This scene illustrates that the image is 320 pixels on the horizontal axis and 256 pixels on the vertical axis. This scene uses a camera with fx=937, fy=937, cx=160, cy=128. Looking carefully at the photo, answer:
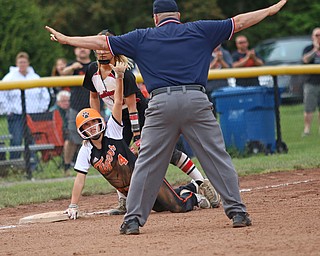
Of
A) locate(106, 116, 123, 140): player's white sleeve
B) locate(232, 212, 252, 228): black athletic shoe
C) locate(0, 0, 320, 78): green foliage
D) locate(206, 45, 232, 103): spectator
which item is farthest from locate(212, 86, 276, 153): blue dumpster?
locate(0, 0, 320, 78): green foliage

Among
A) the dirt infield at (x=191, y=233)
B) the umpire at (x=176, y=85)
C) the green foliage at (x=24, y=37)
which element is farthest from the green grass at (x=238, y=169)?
the green foliage at (x=24, y=37)

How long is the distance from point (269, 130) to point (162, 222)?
7.67m

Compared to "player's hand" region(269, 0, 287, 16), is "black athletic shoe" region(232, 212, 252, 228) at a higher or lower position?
lower

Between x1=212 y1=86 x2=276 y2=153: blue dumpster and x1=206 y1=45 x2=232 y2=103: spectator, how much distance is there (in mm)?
151

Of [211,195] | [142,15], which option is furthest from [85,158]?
[142,15]

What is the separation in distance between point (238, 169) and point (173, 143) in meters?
6.15

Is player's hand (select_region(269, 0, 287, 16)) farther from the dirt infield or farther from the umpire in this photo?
the dirt infield

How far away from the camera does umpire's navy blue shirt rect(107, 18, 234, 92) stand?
8.09 metres

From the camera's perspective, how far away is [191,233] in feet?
26.9

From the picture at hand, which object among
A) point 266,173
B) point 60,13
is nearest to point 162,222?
point 266,173

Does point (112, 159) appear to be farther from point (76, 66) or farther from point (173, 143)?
point (76, 66)

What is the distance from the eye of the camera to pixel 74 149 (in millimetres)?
15516

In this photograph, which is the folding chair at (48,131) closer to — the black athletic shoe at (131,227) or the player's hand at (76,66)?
the player's hand at (76,66)

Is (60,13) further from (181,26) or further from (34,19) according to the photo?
(181,26)
